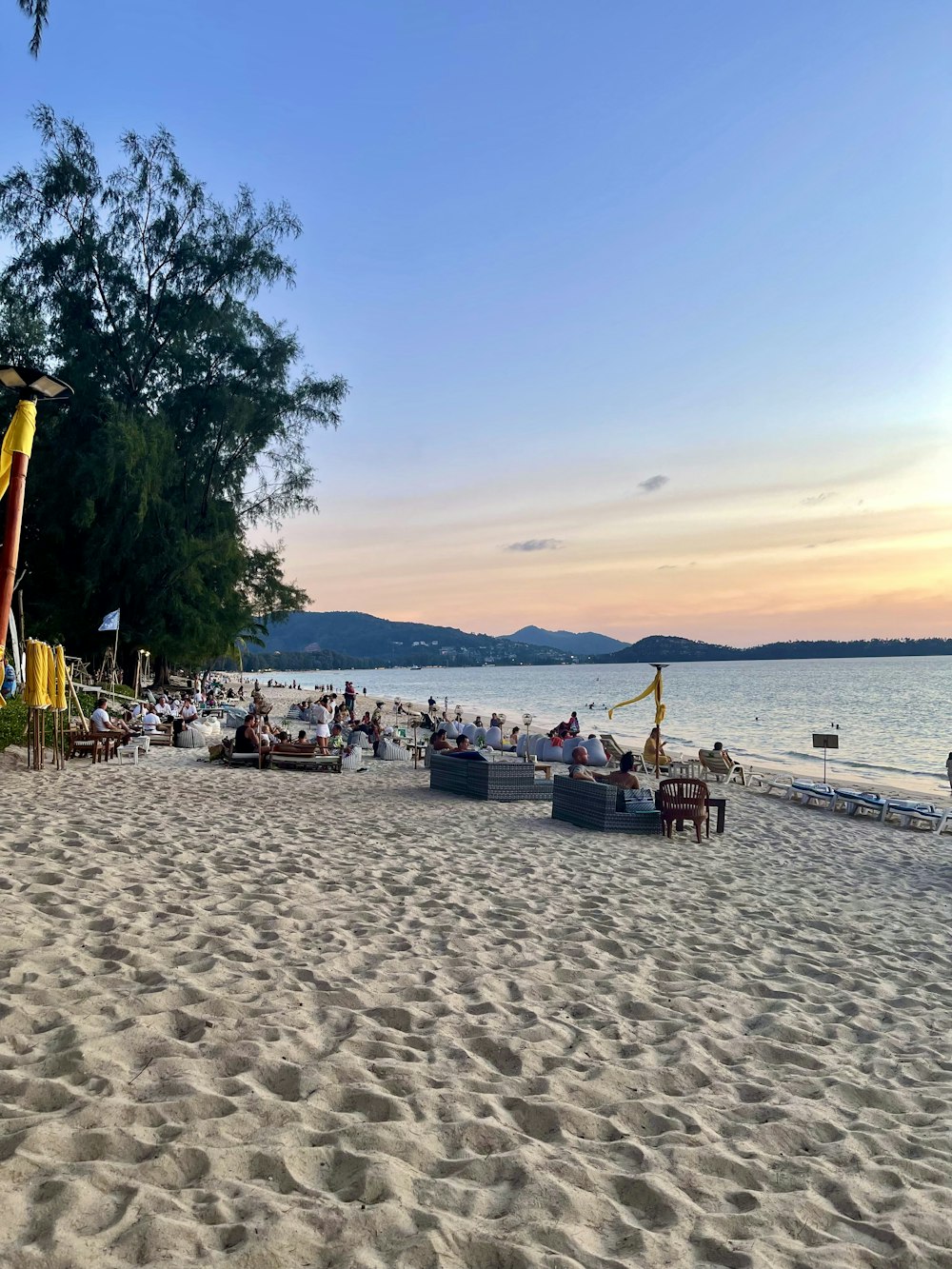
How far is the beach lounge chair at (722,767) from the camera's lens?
57.0 feet

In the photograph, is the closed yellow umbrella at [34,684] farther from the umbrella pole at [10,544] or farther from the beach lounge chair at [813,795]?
the beach lounge chair at [813,795]

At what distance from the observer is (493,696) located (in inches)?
3556

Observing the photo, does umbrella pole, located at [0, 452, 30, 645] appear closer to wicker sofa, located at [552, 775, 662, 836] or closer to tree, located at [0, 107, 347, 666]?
wicker sofa, located at [552, 775, 662, 836]

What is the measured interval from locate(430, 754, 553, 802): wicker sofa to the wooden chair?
7.30 feet

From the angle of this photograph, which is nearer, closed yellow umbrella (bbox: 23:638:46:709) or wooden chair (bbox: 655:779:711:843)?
wooden chair (bbox: 655:779:711:843)

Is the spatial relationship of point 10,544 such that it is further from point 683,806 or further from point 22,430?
point 683,806

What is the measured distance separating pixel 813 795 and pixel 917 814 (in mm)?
2134

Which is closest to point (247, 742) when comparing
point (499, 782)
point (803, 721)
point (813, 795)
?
point (499, 782)

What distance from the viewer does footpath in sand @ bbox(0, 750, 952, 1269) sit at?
2480 mm

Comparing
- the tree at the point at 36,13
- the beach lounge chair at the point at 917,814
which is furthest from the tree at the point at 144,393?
the beach lounge chair at the point at 917,814

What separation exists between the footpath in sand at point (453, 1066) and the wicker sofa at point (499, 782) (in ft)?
14.6

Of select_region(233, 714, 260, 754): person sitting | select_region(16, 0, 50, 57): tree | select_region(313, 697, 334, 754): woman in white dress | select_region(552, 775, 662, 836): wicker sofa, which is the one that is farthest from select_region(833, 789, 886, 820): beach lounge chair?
select_region(16, 0, 50, 57): tree

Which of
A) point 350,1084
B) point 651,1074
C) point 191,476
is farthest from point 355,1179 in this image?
point 191,476

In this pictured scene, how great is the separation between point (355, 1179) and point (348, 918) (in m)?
2.89
